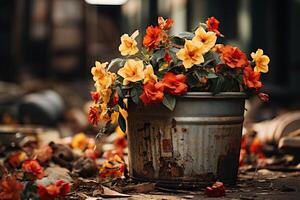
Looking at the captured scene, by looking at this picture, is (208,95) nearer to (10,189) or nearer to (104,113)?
(104,113)

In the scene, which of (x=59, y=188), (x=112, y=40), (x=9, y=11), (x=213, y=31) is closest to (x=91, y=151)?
(x=213, y=31)

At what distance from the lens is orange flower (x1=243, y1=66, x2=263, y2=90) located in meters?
4.03

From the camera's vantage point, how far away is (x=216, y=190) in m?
3.78

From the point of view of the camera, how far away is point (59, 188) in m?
3.39

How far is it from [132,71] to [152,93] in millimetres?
168

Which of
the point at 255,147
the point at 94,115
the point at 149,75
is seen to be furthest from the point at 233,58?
the point at 255,147

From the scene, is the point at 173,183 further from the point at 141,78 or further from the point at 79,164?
the point at 79,164

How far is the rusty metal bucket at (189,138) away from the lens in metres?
3.98

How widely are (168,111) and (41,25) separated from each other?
54.9ft

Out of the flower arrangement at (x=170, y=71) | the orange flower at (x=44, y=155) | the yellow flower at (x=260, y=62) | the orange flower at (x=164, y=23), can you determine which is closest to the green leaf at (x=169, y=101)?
the flower arrangement at (x=170, y=71)

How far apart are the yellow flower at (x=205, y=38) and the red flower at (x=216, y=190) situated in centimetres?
68

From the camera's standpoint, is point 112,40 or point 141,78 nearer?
point 141,78

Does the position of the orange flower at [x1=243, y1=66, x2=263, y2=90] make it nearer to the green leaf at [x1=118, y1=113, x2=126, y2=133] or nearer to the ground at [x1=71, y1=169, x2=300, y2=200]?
the ground at [x1=71, y1=169, x2=300, y2=200]

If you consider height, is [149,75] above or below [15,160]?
above
